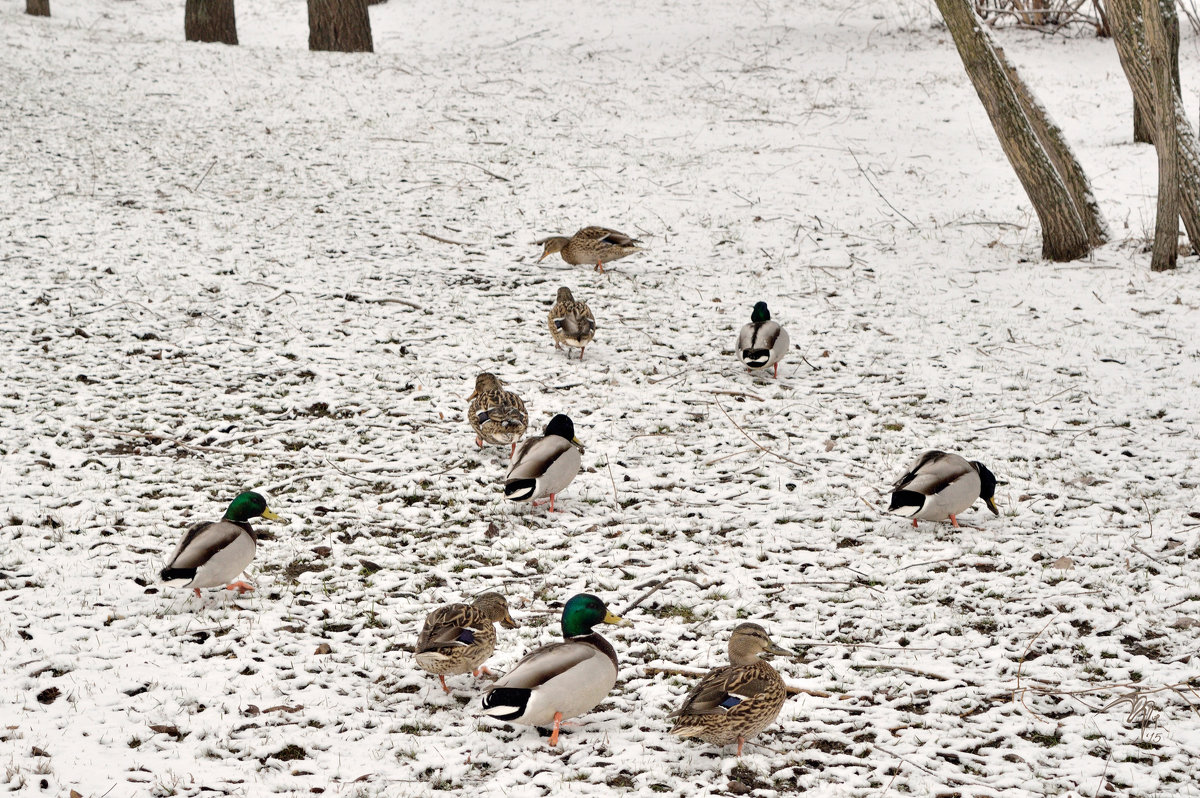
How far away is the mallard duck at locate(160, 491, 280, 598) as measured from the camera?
525cm

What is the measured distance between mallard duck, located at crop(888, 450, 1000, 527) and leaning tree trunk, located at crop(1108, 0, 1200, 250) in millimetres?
5578

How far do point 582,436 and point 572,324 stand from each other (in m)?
1.42

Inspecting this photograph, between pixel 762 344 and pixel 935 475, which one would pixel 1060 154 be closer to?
pixel 762 344

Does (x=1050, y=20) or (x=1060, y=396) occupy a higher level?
(x=1050, y=20)

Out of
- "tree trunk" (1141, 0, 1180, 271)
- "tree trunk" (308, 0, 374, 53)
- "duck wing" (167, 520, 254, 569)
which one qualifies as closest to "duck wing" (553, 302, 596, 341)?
"duck wing" (167, 520, 254, 569)

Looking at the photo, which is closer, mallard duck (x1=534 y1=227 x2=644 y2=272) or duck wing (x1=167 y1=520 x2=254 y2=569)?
duck wing (x1=167 y1=520 x2=254 y2=569)

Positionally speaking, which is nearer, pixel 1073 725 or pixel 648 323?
pixel 1073 725

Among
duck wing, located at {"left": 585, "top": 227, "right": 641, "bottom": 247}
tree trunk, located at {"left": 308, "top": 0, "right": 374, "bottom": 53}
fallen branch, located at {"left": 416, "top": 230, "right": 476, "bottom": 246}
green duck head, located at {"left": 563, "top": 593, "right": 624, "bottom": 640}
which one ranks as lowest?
green duck head, located at {"left": 563, "top": 593, "right": 624, "bottom": 640}

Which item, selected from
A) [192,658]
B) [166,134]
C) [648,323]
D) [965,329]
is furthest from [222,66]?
[192,658]

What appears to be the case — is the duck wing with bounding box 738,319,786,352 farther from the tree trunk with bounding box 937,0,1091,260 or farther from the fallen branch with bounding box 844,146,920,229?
the fallen branch with bounding box 844,146,920,229

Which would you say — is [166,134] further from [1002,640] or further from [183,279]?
[1002,640]

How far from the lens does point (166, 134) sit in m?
14.4

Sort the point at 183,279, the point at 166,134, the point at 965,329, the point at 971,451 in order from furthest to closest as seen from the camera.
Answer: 1. the point at 166,134
2. the point at 183,279
3. the point at 965,329
4. the point at 971,451

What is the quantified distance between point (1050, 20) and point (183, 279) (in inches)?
732
